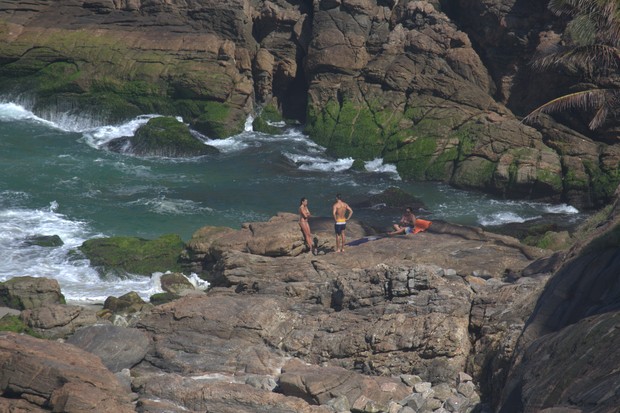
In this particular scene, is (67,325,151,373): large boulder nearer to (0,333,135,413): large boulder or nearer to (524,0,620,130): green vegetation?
(0,333,135,413): large boulder

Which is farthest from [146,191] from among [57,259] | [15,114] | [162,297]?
[15,114]

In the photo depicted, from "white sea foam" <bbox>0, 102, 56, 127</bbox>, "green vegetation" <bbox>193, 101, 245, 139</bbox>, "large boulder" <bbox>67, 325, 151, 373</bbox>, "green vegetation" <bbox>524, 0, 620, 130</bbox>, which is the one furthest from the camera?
"white sea foam" <bbox>0, 102, 56, 127</bbox>

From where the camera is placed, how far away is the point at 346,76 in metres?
41.1

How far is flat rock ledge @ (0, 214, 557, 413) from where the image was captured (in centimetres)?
1688

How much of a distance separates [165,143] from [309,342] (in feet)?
73.6

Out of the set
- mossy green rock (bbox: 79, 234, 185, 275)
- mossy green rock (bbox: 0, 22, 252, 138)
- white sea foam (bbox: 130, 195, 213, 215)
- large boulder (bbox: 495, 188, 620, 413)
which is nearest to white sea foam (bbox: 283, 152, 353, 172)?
mossy green rock (bbox: 0, 22, 252, 138)

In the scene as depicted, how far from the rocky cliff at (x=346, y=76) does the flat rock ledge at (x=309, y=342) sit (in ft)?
46.0

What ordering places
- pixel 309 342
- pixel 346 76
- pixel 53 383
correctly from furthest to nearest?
pixel 346 76 < pixel 309 342 < pixel 53 383

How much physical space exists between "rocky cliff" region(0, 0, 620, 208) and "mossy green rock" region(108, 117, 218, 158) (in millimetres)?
1656

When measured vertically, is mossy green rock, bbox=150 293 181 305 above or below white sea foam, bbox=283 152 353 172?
below

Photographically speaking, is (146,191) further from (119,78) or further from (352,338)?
(352,338)

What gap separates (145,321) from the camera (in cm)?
2044

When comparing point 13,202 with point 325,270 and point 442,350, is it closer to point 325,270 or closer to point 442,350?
point 325,270

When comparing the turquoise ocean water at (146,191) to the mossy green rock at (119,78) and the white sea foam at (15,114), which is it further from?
the mossy green rock at (119,78)
